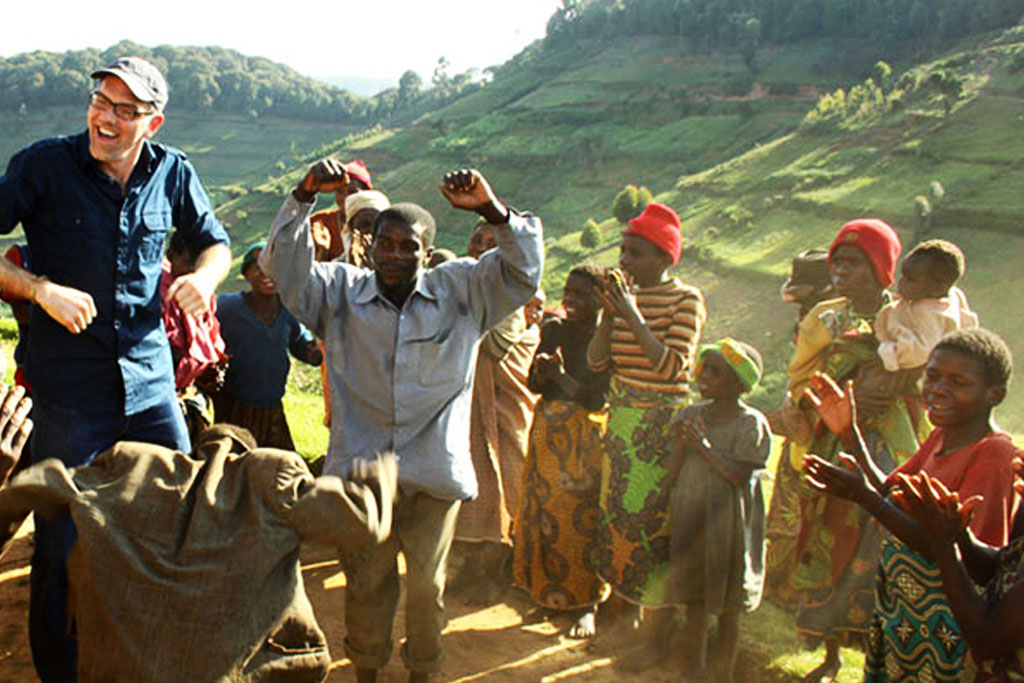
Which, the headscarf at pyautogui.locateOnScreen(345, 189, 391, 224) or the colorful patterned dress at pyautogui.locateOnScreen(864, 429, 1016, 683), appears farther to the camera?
the headscarf at pyautogui.locateOnScreen(345, 189, 391, 224)

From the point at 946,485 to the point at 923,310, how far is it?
138cm

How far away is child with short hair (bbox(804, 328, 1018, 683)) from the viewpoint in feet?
8.29

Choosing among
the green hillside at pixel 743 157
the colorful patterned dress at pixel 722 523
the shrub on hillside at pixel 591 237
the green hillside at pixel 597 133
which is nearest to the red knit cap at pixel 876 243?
the colorful patterned dress at pixel 722 523

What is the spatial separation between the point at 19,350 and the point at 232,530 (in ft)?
6.05

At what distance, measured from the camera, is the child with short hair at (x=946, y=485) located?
2.53 m

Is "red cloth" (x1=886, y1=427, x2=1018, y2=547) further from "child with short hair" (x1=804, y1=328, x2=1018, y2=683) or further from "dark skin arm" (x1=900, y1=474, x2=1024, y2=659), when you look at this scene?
"dark skin arm" (x1=900, y1=474, x2=1024, y2=659)

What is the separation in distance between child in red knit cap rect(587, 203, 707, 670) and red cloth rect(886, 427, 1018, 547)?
1477 millimetres

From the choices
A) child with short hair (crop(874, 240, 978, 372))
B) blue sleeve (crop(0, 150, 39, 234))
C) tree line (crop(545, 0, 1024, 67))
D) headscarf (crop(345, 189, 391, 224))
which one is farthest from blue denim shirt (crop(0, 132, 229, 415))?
tree line (crop(545, 0, 1024, 67))

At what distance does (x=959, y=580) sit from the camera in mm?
2232

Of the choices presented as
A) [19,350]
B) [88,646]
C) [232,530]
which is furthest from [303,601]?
[19,350]

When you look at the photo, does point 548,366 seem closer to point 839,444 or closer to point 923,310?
point 839,444

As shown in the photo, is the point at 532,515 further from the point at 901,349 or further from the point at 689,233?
the point at 689,233

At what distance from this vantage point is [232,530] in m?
2.27

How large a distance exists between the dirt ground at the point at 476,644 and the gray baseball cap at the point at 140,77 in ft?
7.70
